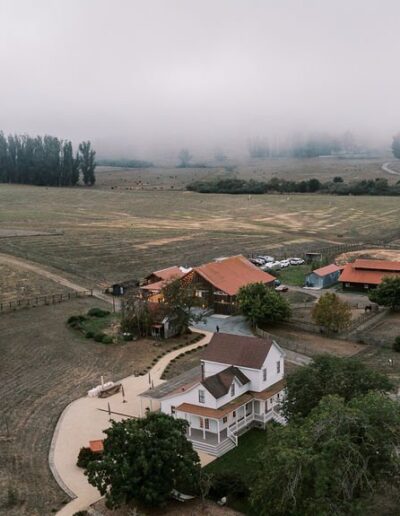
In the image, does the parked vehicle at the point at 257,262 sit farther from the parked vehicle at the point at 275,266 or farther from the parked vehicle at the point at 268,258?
the parked vehicle at the point at 275,266

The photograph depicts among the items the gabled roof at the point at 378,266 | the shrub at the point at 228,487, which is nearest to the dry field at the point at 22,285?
the gabled roof at the point at 378,266

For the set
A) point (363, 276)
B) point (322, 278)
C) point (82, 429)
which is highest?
point (82, 429)

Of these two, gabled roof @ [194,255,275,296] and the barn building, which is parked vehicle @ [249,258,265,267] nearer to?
gabled roof @ [194,255,275,296]

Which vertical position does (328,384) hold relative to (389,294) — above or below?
above

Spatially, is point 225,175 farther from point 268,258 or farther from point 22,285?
point 22,285

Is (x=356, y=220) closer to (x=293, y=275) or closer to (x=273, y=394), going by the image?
(x=293, y=275)

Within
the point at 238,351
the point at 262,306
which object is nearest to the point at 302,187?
the point at 262,306

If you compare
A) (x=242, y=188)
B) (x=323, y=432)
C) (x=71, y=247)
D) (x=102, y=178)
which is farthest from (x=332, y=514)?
(x=102, y=178)

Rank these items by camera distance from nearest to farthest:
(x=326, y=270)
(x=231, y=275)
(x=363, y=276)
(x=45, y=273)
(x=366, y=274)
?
(x=231, y=275) → (x=363, y=276) → (x=366, y=274) → (x=326, y=270) → (x=45, y=273)
